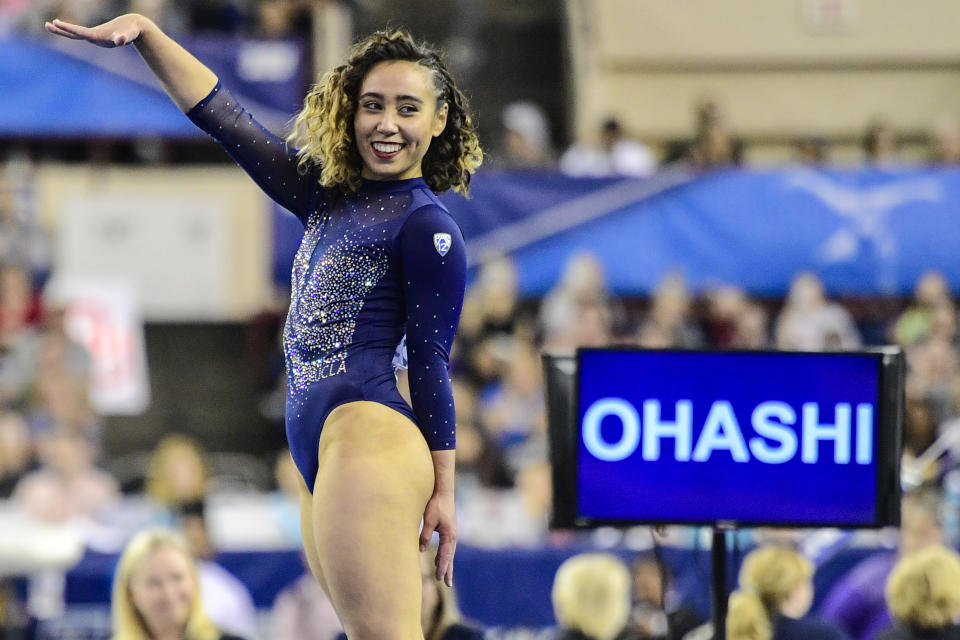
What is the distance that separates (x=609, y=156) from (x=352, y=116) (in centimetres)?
746

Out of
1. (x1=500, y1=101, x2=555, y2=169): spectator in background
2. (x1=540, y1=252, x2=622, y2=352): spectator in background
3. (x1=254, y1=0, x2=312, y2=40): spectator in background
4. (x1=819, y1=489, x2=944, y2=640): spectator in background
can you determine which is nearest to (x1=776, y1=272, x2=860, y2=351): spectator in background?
(x1=540, y1=252, x2=622, y2=352): spectator in background

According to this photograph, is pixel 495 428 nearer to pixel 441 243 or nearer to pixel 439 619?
pixel 439 619

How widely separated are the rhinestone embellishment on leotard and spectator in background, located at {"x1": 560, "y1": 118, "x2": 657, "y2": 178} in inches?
284

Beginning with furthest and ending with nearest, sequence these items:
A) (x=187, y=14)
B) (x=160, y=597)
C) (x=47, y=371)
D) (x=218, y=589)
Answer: (x=187, y=14) < (x=47, y=371) < (x=218, y=589) < (x=160, y=597)

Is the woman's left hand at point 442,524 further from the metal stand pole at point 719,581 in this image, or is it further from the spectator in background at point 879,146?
the spectator in background at point 879,146

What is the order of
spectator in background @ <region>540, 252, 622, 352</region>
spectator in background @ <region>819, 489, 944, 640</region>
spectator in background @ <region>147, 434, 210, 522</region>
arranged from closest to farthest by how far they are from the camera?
spectator in background @ <region>819, 489, 944, 640</region>
spectator in background @ <region>147, 434, 210, 522</region>
spectator in background @ <region>540, 252, 622, 352</region>

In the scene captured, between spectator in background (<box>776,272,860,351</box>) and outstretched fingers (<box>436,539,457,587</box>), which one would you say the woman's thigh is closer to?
outstretched fingers (<box>436,539,457,587</box>)

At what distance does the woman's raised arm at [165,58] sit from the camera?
2.87 m

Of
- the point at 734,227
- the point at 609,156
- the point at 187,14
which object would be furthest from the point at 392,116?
the point at 187,14

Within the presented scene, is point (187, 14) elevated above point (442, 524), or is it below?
above

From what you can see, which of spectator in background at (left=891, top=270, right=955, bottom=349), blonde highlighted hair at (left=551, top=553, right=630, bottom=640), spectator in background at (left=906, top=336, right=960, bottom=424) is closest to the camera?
blonde highlighted hair at (left=551, top=553, right=630, bottom=640)

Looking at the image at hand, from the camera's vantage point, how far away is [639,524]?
3488 millimetres

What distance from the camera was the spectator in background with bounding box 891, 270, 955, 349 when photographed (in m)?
9.31

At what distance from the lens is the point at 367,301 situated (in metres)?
2.90
